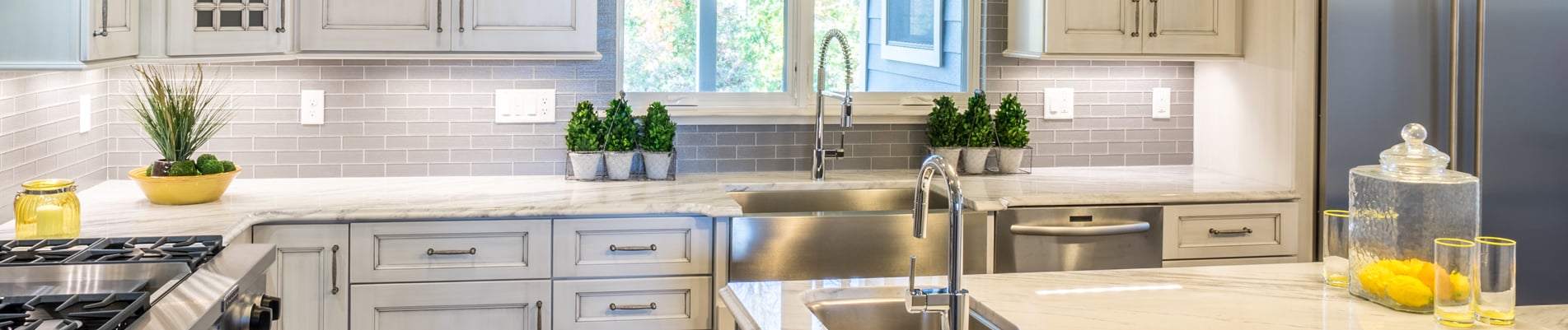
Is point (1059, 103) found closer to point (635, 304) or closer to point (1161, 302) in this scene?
point (635, 304)

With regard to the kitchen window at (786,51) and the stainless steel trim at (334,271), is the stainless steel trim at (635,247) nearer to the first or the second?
the stainless steel trim at (334,271)

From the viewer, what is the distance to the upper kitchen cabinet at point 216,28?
293cm

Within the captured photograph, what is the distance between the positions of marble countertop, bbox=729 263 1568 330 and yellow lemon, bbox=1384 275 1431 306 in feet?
0.08

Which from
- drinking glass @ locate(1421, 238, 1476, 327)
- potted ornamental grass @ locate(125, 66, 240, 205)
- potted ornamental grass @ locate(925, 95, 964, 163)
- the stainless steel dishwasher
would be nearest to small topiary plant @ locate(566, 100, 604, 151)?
potted ornamental grass @ locate(125, 66, 240, 205)

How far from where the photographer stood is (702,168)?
3869 millimetres

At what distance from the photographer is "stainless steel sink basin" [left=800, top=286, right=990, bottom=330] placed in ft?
6.89

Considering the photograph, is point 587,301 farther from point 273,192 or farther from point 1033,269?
point 1033,269

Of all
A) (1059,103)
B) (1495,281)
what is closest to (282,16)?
(1059,103)

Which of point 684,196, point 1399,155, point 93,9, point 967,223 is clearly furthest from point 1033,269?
point 93,9

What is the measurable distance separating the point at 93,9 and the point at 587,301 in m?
1.22

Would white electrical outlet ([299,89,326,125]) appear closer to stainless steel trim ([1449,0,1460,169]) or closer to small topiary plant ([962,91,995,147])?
small topiary plant ([962,91,995,147])

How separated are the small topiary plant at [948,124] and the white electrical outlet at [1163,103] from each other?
0.72m

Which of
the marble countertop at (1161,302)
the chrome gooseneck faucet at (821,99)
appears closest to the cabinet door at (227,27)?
the chrome gooseneck faucet at (821,99)

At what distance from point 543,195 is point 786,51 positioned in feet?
3.13
